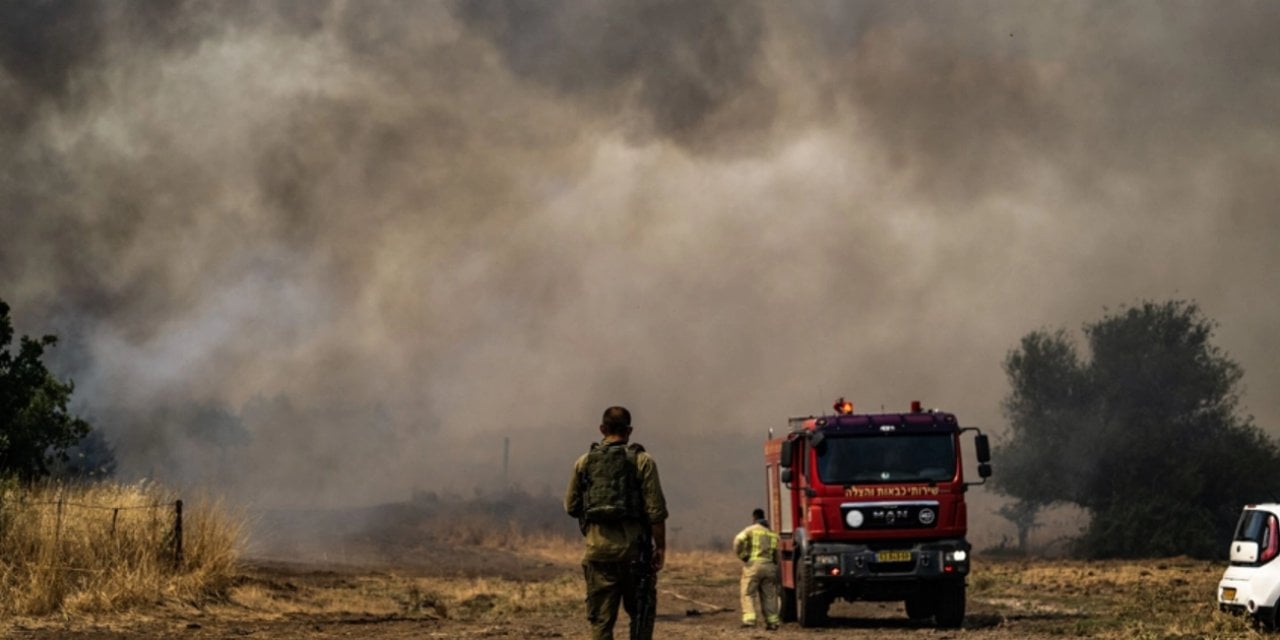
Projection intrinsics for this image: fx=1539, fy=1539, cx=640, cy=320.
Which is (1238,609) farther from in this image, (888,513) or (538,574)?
(538,574)

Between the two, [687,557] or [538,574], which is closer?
[538,574]

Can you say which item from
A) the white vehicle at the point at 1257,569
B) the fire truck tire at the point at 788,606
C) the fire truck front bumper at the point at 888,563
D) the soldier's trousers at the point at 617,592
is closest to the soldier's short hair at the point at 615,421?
the soldier's trousers at the point at 617,592

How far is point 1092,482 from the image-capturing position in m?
69.4

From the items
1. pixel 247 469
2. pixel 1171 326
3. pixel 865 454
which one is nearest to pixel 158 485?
pixel 865 454

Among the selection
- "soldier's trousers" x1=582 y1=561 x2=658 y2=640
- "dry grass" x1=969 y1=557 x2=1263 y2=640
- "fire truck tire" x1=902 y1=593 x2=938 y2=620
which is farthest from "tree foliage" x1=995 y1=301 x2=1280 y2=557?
"soldier's trousers" x1=582 y1=561 x2=658 y2=640

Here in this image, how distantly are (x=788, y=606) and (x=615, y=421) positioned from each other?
15576 millimetres

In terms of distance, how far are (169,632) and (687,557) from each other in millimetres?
46023

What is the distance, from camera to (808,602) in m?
24.6

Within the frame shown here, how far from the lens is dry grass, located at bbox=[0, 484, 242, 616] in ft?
78.7

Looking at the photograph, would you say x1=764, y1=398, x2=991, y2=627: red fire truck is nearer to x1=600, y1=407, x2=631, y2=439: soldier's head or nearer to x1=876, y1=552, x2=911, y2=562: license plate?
x1=876, y1=552, x2=911, y2=562: license plate

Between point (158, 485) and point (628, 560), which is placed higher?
point (158, 485)

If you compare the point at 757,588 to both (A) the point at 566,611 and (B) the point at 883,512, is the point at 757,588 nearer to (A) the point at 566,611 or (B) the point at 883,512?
(B) the point at 883,512

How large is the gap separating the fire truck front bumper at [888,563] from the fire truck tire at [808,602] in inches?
8.2

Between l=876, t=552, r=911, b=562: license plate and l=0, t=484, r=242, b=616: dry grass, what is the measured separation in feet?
37.5
